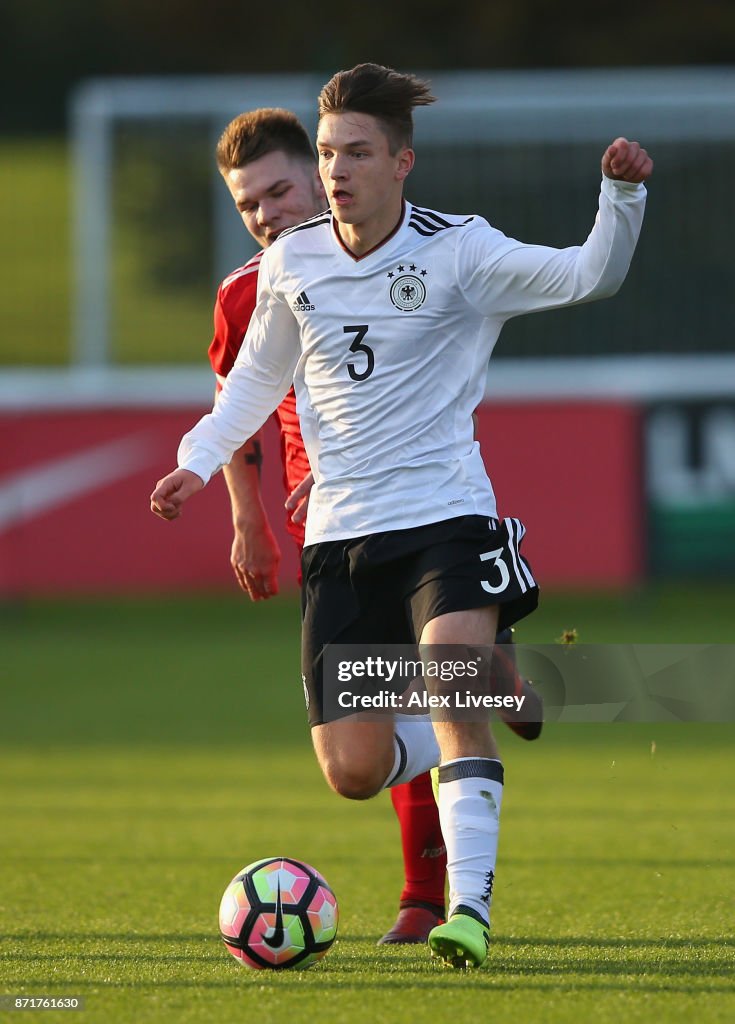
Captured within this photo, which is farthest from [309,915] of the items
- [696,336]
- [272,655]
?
[696,336]

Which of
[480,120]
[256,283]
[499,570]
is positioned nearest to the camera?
[499,570]

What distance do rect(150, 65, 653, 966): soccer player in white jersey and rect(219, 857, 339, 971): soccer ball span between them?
0.31 metres

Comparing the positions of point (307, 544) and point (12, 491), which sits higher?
point (307, 544)

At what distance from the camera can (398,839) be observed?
23.0 ft

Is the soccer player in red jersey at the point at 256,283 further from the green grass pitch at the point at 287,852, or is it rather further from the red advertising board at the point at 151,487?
the red advertising board at the point at 151,487

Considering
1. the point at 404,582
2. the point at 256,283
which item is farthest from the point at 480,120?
Result: the point at 404,582

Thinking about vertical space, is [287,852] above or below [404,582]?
below

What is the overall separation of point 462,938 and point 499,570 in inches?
36.1

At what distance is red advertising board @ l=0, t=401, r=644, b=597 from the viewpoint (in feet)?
45.1

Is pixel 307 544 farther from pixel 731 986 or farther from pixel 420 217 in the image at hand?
pixel 731 986

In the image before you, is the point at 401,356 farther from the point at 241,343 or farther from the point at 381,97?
the point at 241,343

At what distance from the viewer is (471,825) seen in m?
4.38

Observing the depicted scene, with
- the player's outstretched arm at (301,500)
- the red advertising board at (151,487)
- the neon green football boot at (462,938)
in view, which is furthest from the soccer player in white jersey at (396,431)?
the red advertising board at (151,487)

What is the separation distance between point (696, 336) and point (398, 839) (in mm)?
9143
